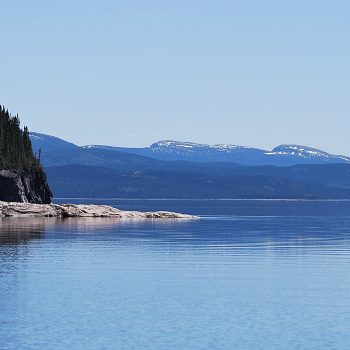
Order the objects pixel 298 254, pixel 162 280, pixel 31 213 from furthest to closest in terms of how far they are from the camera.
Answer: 1. pixel 31 213
2. pixel 298 254
3. pixel 162 280

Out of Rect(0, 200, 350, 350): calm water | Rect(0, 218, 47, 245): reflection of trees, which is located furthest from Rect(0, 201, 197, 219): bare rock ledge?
Rect(0, 200, 350, 350): calm water

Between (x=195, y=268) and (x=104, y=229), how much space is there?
64.6 m

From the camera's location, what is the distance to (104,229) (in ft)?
466

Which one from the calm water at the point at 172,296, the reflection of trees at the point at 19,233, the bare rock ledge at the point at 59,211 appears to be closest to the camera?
the calm water at the point at 172,296

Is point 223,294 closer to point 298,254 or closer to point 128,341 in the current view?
point 128,341

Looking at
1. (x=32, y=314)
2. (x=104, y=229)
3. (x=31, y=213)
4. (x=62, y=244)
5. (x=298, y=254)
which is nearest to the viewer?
(x=32, y=314)

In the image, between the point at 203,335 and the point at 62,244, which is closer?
the point at 203,335

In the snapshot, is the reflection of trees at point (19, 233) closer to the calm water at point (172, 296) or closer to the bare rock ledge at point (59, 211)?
the calm water at point (172, 296)

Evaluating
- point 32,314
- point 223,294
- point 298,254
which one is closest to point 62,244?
point 298,254

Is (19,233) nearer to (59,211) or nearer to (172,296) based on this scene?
(172,296)

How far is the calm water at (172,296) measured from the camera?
4647 centimetres

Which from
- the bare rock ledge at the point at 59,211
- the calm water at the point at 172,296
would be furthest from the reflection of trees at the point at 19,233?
the bare rock ledge at the point at 59,211

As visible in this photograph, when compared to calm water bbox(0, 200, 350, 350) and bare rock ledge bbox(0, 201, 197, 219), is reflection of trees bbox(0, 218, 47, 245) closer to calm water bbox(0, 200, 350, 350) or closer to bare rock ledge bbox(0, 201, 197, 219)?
calm water bbox(0, 200, 350, 350)

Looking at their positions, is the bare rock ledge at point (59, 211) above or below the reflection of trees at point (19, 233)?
above
